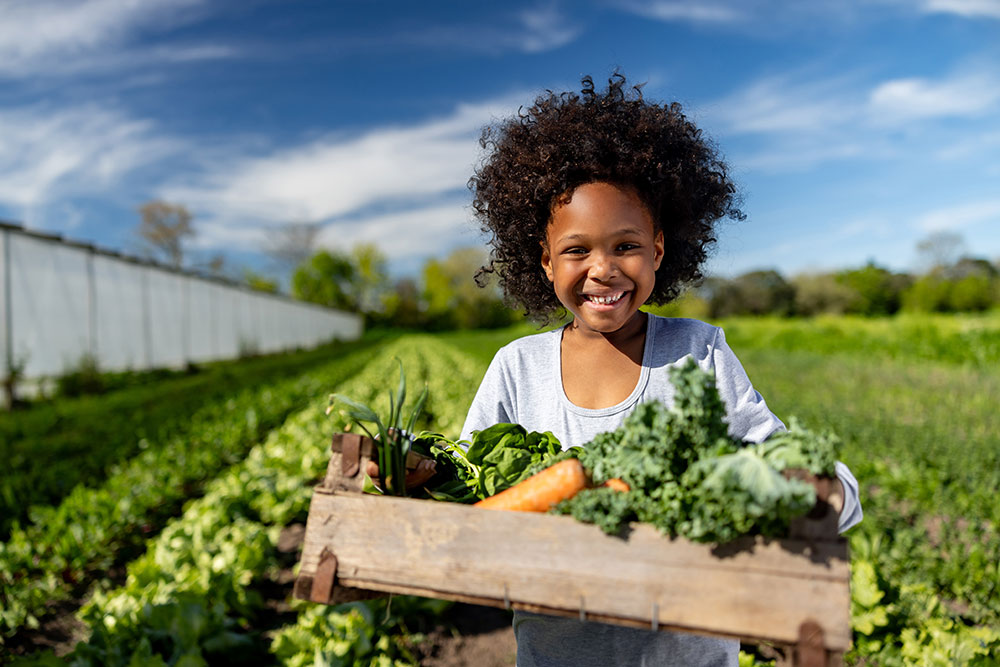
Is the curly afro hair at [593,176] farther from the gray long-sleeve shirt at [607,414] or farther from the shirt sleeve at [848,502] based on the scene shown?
the shirt sleeve at [848,502]

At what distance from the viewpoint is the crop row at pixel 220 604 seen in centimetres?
320

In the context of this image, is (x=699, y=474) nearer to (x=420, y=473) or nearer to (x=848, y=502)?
(x=848, y=502)

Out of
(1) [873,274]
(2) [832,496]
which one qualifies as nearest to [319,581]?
(2) [832,496]

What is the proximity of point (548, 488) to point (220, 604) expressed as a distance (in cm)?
277

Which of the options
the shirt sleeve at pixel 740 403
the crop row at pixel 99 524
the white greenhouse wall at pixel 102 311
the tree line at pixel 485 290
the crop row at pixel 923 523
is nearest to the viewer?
the shirt sleeve at pixel 740 403

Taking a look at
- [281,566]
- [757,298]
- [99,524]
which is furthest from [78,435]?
[757,298]

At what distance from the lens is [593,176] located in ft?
5.80

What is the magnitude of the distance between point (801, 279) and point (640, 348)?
2607 inches

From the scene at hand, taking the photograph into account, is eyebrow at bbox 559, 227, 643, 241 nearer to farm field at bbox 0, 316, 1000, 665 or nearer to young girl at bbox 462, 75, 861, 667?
young girl at bbox 462, 75, 861, 667

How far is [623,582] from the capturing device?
120 cm

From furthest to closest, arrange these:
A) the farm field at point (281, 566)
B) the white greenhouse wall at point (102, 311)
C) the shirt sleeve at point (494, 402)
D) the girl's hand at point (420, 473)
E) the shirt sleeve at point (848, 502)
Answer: the white greenhouse wall at point (102, 311) < the farm field at point (281, 566) < the shirt sleeve at point (494, 402) < the girl's hand at point (420, 473) < the shirt sleeve at point (848, 502)

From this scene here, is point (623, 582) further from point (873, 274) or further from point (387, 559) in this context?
point (873, 274)

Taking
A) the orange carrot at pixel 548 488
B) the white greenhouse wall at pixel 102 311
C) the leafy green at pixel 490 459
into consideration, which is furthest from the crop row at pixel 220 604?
the white greenhouse wall at pixel 102 311

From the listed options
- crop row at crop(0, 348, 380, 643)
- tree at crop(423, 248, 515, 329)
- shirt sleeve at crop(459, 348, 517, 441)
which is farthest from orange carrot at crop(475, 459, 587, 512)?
tree at crop(423, 248, 515, 329)
